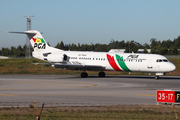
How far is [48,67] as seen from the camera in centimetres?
6569

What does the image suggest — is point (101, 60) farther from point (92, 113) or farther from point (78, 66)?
point (92, 113)

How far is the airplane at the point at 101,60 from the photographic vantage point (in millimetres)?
33750

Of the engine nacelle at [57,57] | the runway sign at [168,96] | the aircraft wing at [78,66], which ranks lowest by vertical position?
the runway sign at [168,96]

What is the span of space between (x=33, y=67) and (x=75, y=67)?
3254 centimetres

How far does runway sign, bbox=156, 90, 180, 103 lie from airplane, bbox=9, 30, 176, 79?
63.4 ft

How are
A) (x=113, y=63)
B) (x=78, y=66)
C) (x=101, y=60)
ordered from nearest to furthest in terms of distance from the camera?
(x=113, y=63) < (x=78, y=66) < (x=101, y=60)

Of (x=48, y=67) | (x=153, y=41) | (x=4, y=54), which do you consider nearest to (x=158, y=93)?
(x=48, y=67)

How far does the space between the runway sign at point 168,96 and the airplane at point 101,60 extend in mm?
19335

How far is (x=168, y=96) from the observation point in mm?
13789

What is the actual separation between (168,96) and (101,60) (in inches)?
945

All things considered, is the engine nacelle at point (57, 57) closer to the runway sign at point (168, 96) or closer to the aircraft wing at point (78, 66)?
the aircraft wing at point (78, 66)

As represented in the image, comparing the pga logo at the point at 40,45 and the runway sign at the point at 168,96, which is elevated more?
the pga logo at the point at 40,45

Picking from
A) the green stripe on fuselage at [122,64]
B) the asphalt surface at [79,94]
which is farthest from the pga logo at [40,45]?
the asphalt surface at [79,94]

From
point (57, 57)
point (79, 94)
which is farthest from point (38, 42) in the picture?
point (79, 94)
